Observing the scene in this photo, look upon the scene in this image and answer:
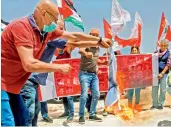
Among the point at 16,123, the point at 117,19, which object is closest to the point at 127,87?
the point at 117,19

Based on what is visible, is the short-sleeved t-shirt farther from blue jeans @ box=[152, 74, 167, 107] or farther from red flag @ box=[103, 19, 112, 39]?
blue jeans @ box=[152, 74, 167, 107]

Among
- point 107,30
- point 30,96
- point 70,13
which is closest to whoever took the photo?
point 30,96

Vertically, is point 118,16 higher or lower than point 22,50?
higher

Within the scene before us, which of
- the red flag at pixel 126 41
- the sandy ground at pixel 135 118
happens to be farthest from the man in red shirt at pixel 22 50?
the red flag at pixel 126 41

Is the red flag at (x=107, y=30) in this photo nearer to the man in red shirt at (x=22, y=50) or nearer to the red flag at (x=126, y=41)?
the red flag at (x=126, y=41)

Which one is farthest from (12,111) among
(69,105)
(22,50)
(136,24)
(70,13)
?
(136,24)

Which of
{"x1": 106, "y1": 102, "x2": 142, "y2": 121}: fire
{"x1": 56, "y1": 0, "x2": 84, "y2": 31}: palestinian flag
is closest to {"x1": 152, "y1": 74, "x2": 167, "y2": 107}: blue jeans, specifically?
{"x1": 106, "y1": 102, "x2": 142, "y2": 121}: fire

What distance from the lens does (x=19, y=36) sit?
3100mm

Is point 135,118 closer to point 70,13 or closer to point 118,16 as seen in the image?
point 118,16

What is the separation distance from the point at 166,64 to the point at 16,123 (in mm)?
5498

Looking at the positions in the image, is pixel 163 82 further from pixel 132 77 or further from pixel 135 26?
pixel 135 26

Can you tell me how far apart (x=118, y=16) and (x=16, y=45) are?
5.29m

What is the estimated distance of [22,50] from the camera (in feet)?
10.1

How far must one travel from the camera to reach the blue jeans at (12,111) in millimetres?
3229
